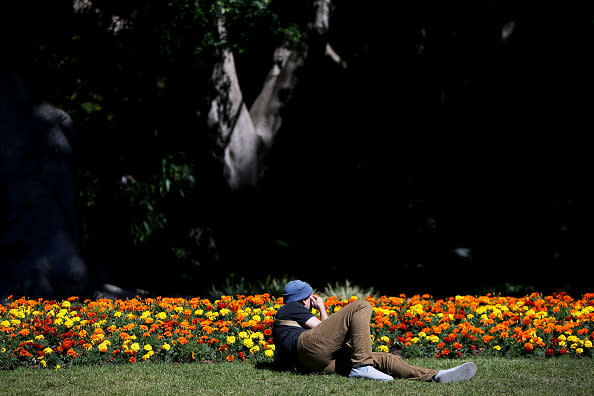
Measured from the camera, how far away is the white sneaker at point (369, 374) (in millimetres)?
5433

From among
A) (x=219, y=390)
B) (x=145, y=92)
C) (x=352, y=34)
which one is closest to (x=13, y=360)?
(x=219, y=390)

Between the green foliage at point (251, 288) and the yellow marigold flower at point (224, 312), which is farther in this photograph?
the green foliage at point (251, 288)

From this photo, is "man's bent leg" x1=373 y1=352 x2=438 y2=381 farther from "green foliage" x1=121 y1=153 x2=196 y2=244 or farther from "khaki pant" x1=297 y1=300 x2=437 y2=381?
"green foliage" x1=121 y1=153 x2=196 y2=244

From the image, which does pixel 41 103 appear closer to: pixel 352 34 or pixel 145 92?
pixel 145 92

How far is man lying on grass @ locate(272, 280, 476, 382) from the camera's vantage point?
17.7ft

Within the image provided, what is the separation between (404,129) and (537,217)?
318 centimetres

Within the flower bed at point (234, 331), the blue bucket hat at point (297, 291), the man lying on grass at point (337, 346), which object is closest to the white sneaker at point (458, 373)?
the man lying on grass at point (337, 346)

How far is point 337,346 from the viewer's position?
18.0 ft

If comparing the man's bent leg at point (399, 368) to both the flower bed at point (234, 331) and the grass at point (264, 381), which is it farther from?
the flower bed at point (234, 331)

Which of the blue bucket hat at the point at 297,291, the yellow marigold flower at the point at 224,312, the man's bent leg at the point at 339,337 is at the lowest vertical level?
the yellow marigold flower at the point at 224,312

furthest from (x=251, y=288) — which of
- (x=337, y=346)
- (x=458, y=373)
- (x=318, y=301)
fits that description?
(x=458, y=373)

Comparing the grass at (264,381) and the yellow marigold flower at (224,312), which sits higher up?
the yellow marigold flower at (224,312)

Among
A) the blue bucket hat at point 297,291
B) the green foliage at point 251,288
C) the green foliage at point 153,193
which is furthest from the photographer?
the green foliage at point 153,193

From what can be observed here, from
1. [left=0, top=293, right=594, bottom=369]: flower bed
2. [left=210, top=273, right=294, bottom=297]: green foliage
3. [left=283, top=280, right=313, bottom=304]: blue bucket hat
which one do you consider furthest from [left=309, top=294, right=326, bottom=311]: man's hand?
[left=210, top=273, right=294, bottom=297]: green foliage
